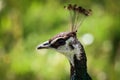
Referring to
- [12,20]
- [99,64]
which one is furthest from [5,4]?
[99,64]

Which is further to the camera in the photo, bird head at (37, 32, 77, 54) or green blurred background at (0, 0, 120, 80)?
green blurred background at (0, 0, 120, 80)

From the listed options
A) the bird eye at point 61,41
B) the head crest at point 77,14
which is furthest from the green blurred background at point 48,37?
the bird eye at point 61,41

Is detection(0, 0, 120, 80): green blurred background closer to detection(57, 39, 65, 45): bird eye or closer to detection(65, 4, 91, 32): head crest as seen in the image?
detection(65, 4, 91, 32): head crest

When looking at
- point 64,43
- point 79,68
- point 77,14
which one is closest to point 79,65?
point 79,68

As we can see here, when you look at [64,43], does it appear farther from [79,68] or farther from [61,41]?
[79,68]

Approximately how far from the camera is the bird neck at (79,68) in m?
3.40

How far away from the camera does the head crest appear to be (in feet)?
11.2

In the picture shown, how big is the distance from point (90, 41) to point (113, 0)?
0.50 meters

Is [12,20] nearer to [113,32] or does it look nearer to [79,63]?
[113,32]

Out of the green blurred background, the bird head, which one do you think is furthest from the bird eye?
the green blurred background

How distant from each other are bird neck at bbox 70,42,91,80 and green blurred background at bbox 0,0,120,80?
1958 mm

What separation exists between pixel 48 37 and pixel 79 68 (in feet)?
7.49

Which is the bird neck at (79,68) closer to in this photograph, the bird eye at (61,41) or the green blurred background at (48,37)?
the bird eye at (61,41)

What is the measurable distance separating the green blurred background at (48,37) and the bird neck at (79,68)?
196 centimetres
